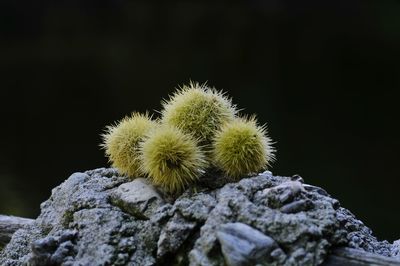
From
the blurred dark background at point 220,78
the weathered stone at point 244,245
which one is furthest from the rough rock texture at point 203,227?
the blurred dark background at point 220,78

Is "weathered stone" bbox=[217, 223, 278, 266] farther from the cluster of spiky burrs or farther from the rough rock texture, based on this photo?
the cluster of spiky burrs

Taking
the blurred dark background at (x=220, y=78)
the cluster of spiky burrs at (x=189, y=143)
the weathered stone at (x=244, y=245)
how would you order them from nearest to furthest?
1. the weathered stone at (x=244, y=245)
2. the cluster of spiky burrs at (x=189, y=143)
3. the blurred dark background at (x=220, y=78)

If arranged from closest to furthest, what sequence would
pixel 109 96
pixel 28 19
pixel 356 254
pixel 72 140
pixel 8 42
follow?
pixel 356 254 < pixel 72 140 < pixel 109 96 < pixel 8 42 < pixel 28 19

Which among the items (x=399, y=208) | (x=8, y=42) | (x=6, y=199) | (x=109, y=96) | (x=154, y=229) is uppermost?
(x=8, y=42)

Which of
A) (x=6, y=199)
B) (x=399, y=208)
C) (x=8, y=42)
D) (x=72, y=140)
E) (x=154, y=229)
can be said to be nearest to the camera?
(x=154, y=229)

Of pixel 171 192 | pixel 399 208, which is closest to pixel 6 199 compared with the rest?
pixel 399 208

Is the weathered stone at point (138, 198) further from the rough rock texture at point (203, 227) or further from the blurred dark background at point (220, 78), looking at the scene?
the blurred dark background at point (220, 78)

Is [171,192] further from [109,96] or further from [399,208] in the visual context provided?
[109,96]
